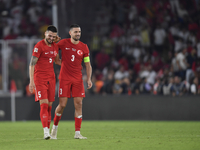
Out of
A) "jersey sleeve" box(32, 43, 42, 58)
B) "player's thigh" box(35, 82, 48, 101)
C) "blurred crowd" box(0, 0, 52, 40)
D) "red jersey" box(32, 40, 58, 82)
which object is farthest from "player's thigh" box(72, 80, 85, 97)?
"blurred crowd" box(0, 0, 52, 40)

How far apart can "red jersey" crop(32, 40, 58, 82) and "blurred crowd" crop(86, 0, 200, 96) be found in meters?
8.52

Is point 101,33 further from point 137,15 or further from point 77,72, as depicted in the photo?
point 77,72

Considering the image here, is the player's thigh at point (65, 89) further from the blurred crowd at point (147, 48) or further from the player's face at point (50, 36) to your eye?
the blurred crowd at point (147, 48)

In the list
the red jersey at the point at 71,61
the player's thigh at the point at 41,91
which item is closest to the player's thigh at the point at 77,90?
the red jersey at the point at 71,61

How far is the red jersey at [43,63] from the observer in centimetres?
866

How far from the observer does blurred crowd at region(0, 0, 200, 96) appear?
56.9 feet

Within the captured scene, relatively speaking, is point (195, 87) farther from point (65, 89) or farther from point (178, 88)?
point (65, 89)

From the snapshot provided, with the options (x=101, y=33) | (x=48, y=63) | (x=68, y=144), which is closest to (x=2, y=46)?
(x=101, y=33)

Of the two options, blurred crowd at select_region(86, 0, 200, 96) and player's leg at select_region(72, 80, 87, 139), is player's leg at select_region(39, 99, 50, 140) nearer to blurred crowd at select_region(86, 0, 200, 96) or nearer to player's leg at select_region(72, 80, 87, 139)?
player's leg at select_region(72, 80, 87, 139)

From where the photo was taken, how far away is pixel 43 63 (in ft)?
28.6

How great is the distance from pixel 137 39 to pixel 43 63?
12427 millimetres

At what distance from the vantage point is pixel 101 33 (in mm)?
22328

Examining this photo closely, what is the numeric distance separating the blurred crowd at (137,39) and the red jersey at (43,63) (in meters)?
8.50

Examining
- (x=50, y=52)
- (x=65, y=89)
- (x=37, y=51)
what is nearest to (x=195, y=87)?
(x=65, y=89)
